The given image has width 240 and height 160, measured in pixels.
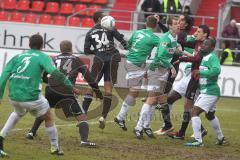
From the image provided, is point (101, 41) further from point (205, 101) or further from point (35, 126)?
point (205, 101)

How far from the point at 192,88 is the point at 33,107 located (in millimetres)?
3990

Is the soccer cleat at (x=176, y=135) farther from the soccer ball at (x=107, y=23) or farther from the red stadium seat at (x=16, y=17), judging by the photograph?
the red stadium seat at (x=16, y=17)

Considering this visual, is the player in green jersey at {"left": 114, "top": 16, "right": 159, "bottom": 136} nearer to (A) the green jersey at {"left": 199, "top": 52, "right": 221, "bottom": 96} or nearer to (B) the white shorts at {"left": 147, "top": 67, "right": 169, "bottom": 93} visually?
(B) the white shorts at {"left": 147, "top": 67, "right": 169, "bottom": 93}

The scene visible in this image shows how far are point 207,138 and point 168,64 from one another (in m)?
1.80

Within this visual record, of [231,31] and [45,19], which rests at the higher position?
[231,31]

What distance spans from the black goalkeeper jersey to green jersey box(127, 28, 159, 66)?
44cm

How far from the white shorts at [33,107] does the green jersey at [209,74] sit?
3208mm

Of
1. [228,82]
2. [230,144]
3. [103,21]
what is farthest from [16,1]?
[230,144]

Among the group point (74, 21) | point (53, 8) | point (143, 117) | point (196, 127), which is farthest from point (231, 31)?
point (196, 127)

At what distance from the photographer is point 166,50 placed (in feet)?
47.7

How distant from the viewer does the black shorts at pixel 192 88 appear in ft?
47.5

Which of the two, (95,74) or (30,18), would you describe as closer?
(95,74)

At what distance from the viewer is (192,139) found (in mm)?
14883

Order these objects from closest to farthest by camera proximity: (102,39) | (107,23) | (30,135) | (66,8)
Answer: (30,135), (107,23), (102,39), (66,8)
